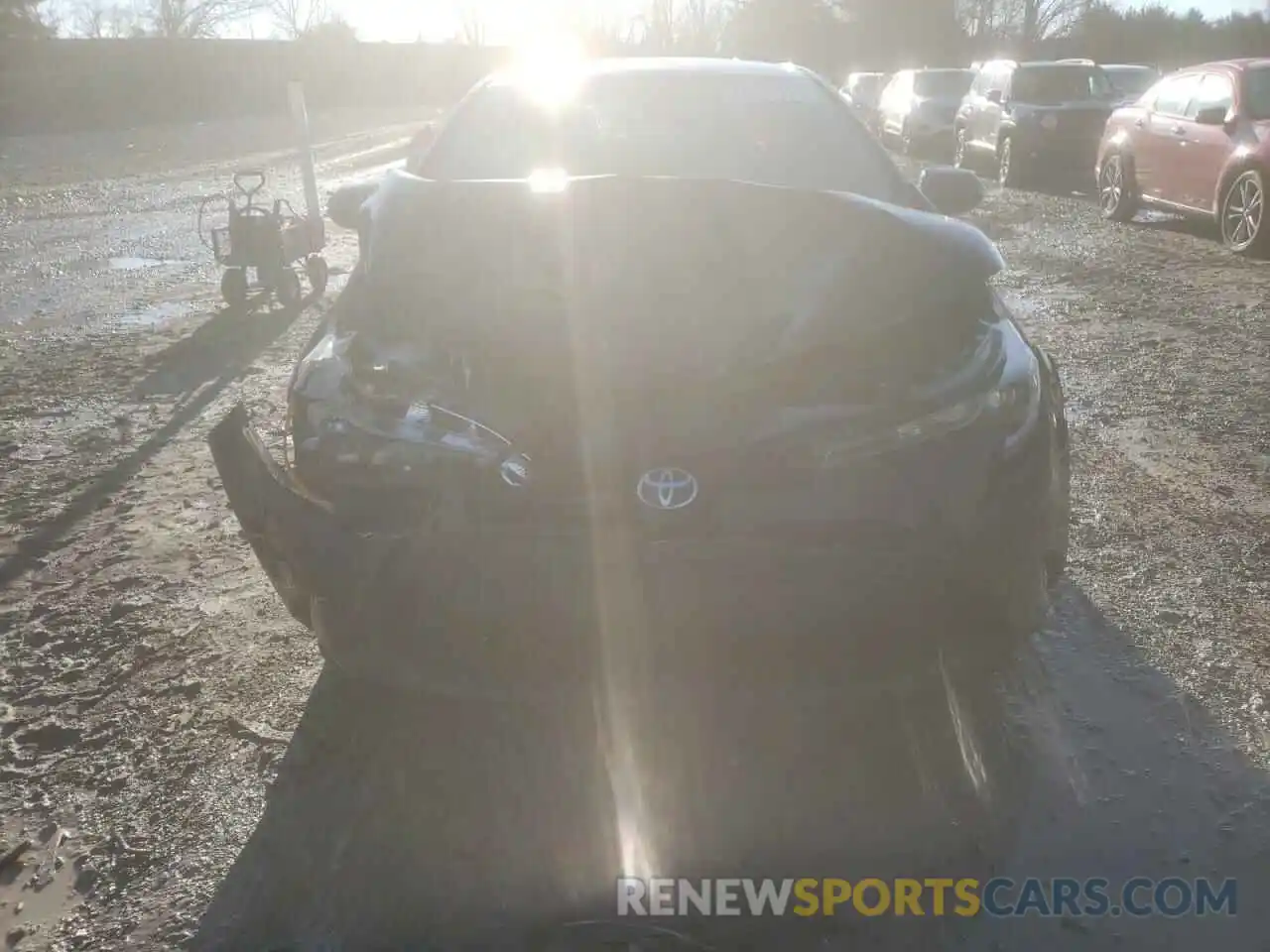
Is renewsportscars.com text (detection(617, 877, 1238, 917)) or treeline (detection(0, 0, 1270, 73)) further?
treeline (detection(0, 0, 1270, 73))

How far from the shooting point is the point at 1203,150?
35.4 feet

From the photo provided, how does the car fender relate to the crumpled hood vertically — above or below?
below

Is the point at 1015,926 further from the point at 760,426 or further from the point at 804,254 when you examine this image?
the point at 804,254

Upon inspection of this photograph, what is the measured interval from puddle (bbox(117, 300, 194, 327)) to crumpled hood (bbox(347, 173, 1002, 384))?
615 cm

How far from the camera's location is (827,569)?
2357 millimetres

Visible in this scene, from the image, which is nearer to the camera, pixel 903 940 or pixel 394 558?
pixel 903 940

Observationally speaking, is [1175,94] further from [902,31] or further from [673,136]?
[902,31]

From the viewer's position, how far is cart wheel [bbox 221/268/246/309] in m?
8.40

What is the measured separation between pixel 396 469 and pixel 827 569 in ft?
3.04

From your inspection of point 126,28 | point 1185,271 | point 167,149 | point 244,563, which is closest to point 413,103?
point 167,149

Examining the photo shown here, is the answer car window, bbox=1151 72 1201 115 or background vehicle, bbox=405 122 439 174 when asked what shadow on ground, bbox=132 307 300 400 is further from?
car window, bbox=1151 72 1201 115

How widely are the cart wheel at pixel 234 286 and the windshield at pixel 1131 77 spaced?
15.4 metres

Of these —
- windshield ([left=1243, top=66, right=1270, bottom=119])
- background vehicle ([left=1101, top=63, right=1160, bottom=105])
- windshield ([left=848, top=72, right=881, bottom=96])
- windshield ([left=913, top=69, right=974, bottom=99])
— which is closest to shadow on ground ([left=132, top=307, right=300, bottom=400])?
windshield ([left=1243, top=66, right=1270, bottom=119])

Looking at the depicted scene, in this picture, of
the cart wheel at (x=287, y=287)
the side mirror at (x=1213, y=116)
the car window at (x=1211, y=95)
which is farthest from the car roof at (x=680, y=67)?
the car window at (x=1211, y=95)
